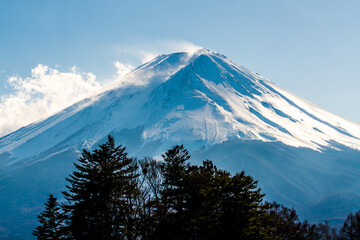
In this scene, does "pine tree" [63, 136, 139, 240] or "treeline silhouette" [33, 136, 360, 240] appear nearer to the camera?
"treeline silhouette" [33, 136, 360, 240]

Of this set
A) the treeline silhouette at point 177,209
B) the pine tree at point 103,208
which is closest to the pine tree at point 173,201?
the treeline silhouette at point 177,209

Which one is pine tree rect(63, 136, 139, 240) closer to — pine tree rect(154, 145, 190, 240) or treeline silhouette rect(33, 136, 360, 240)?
treeline silhouette rect(33, 136, 360, 240)

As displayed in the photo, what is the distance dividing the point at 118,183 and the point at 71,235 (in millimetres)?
7536

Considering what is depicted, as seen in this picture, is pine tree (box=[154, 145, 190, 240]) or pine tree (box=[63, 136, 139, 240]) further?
pine tree (box=[63, 136, 139, 240])

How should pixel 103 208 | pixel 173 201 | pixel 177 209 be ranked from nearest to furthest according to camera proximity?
pixel 177 209 < pixel 103 208 < pixel 173 201

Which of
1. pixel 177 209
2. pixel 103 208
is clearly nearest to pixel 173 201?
pixel 177 209

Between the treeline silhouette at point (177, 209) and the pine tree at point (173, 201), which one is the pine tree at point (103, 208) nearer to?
the treeline silhouette at point (177, 209)

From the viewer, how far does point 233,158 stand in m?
194

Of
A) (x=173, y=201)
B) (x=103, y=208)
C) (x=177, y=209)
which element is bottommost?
(x=177, y=209)

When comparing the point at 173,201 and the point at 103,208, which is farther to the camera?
the point at 173,201

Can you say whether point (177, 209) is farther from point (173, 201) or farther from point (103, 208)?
point (103, 208)

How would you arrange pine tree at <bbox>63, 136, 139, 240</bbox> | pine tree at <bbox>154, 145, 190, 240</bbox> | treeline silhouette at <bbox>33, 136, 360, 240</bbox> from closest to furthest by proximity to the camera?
1. treeline silhouette at <bbox>33, 136, 360, 240</bbox>
2. pine tree at <bbox>154, 145, 190, 240</bbox>
3. pine tree at <bbox>63, 136, 139, 240</bbox>

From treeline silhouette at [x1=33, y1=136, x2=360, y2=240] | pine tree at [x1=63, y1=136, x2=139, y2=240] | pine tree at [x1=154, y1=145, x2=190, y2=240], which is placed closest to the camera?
treeline silhouette at [x1=33, y1=136, x2=360, y2=240]

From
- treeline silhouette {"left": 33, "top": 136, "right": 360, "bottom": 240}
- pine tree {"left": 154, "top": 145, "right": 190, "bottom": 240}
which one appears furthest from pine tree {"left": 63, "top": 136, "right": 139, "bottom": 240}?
pine tree {"left": 154, "top": 145, "right": 190, "bottom": 240}
